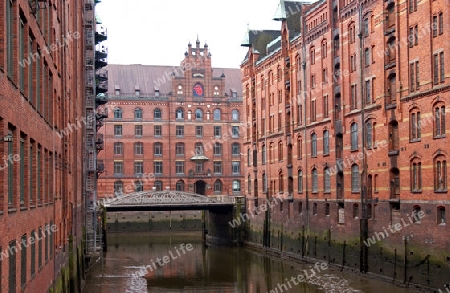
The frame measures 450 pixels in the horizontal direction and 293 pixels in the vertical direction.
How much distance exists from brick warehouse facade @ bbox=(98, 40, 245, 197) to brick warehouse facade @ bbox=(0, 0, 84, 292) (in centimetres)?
5454

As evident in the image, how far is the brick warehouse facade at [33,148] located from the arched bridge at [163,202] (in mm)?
30051

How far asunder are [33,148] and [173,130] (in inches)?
2684

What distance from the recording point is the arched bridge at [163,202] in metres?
59.1

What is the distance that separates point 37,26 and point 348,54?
86.7 ft

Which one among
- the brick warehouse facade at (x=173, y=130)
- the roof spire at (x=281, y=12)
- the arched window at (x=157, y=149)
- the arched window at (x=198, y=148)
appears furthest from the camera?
the arched window at (x=198, y=148)

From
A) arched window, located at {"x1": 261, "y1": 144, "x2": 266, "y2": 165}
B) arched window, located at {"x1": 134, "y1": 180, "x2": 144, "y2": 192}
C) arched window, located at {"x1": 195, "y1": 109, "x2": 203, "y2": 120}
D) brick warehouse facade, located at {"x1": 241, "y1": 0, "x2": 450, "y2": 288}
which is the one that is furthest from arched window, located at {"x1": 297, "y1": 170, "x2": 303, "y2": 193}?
arched window, located at {"x1": 195, "y1": 109, "x2": 203, "y2": 120}

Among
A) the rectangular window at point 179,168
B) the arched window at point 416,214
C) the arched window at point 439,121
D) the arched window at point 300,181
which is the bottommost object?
the arched window at point 416,214

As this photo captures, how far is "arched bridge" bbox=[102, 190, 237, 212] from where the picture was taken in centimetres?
5912

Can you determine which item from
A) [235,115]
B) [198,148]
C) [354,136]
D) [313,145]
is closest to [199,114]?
[198,148]

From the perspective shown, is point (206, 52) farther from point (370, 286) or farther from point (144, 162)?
point (370, 286)

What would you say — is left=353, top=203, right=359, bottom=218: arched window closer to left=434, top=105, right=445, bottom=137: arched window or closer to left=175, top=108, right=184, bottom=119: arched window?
left=434, top=105, right=445, bottom=137: arched window

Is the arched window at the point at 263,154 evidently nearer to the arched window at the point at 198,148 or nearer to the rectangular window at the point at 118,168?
the arched window at the point at 198,148

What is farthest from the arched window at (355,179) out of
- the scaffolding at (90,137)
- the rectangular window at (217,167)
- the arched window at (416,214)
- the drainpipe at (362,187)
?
the rectangular window at (217,167)

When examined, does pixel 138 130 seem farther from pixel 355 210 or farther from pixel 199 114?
pixel 355 210
